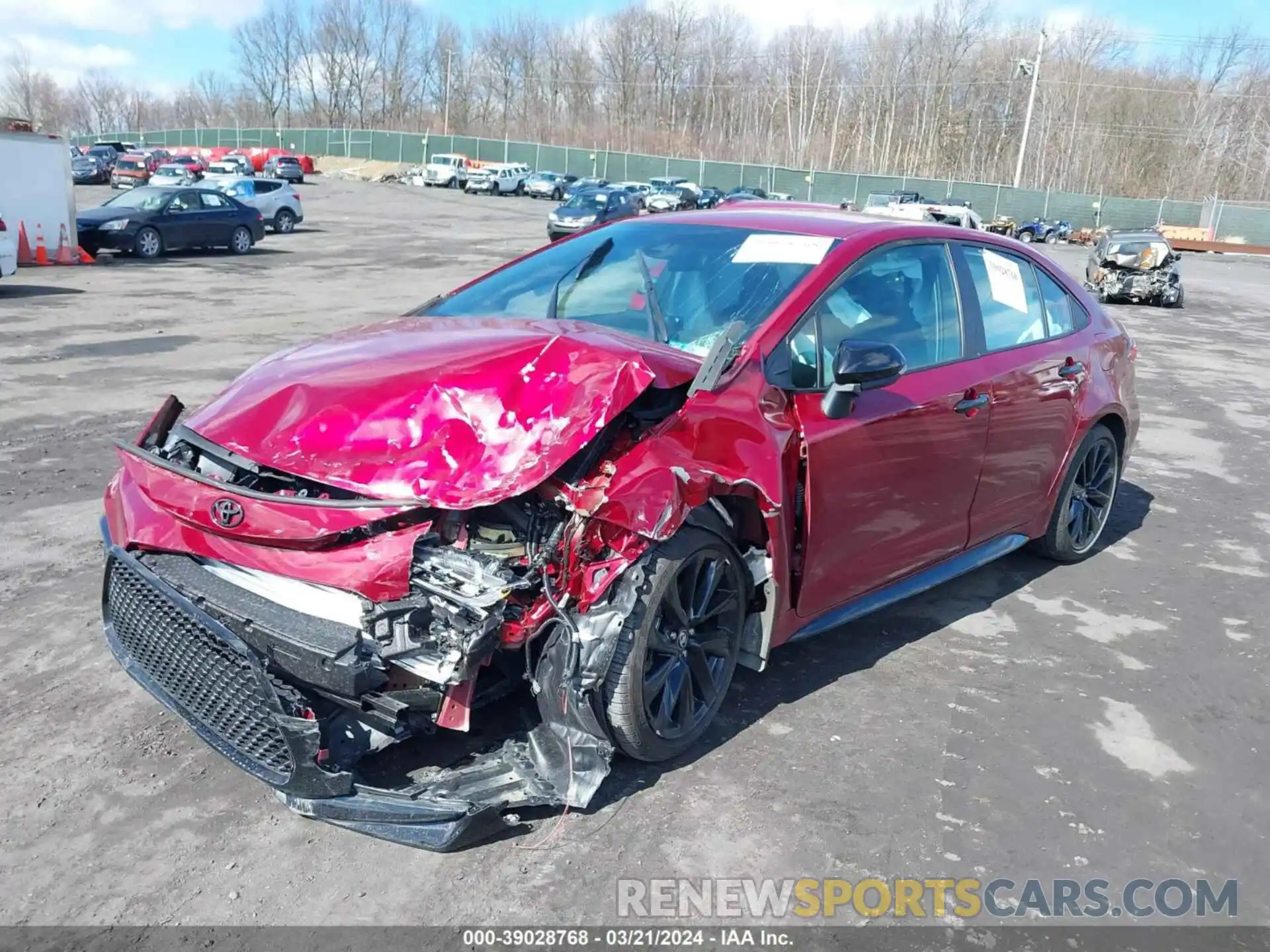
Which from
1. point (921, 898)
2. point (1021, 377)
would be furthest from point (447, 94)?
point (921, 898)

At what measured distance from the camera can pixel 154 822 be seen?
318cm

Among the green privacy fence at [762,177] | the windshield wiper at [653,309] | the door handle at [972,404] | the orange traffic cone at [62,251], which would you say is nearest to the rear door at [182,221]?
the orange traffic cone at [62,251]

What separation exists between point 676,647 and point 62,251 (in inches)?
795

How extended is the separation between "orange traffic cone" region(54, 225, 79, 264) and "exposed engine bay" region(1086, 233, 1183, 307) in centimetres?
2028

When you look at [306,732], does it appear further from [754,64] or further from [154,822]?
[754,64]

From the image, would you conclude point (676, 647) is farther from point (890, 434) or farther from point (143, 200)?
point (143, 200)

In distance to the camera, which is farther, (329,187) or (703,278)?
(329,187)

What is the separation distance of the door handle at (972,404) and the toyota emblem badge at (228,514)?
281 centimetres

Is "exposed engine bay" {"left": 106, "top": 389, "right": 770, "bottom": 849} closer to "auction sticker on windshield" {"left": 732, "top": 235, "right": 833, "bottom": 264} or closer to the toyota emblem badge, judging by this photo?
the toyota emblem badge

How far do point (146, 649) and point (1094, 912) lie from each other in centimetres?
296

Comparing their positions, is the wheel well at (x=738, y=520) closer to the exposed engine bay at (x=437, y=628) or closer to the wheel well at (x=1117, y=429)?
the exposed engine bay at (x=437, y=628)

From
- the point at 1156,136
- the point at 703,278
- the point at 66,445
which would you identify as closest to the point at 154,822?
the point at 703,278

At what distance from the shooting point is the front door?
12.6ft

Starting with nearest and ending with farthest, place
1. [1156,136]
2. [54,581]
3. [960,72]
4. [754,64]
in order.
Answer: [54,581] → [1156,136] → [960,72] → [754,64]
